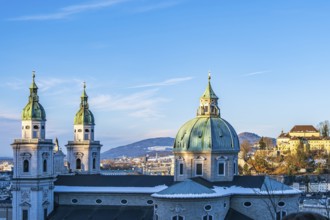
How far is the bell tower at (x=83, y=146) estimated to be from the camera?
6069cm

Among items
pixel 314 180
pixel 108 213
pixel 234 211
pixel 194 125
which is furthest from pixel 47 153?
pixel 314 180

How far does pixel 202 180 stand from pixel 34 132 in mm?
15399

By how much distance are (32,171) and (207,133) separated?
15.4 m

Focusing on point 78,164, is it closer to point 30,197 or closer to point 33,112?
point 30,197

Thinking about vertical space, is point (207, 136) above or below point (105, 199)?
above

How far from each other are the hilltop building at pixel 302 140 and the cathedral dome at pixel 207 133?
118200 mm

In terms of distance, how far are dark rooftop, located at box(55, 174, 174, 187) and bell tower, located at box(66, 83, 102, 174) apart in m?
7.91

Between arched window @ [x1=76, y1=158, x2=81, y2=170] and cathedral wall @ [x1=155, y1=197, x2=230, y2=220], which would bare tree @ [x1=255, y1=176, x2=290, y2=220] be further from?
arched window @ [x1=76, y1=158, x2=81, y2=170]

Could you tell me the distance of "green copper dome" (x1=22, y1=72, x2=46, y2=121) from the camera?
165ft

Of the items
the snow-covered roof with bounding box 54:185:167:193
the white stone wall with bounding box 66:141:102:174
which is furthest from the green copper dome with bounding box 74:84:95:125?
the snow-covered roof with bounding box 54:185:167:193

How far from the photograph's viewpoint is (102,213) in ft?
162

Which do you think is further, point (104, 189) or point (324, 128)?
point (324, 128)

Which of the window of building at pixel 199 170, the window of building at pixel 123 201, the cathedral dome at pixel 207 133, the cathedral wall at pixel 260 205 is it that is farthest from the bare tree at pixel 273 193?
the window of building at pixel 123 201

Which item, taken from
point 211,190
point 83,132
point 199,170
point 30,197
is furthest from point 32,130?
point 211,190
